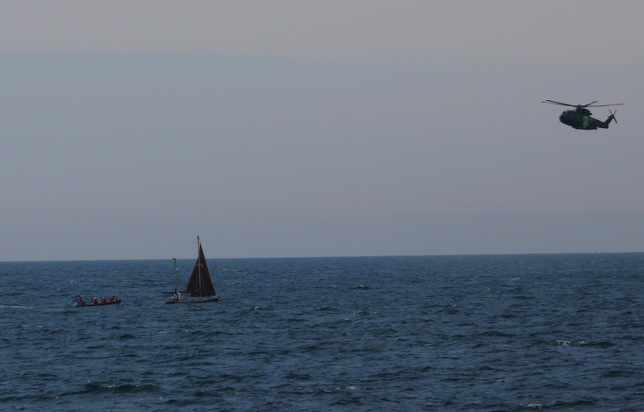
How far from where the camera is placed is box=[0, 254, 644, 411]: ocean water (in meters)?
45.4

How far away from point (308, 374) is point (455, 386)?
900 cm

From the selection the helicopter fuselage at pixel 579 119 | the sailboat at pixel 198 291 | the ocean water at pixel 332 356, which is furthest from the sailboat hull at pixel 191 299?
the helicopter fuselage at pixel 579 119

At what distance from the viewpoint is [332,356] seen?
59.9 metres

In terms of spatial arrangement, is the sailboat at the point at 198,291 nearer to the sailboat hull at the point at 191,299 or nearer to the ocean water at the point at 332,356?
the sailboat hull at the point at 191,299

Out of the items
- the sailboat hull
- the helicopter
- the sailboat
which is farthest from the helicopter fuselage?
the sailboat hull

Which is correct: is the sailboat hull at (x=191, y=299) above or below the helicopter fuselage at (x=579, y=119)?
below

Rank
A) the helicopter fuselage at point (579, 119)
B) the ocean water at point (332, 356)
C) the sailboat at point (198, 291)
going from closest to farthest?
the ocean water at point (332, 356), the helicopter fuselage at point (579, 119), the sailboat at point (198, 291)

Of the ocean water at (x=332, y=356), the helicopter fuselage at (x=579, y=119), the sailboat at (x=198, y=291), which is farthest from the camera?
the sailboat at (x=198, y=291)

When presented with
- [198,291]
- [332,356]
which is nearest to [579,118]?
[332,356]

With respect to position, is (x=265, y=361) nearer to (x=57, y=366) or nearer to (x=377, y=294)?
(x=57, y=366)

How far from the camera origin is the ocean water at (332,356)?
4544 cm

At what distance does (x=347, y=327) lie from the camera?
7794 cm

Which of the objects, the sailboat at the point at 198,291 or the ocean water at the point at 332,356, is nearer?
the ocean water at the point at 332,356

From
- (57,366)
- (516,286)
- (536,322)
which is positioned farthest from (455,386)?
(516,286)
